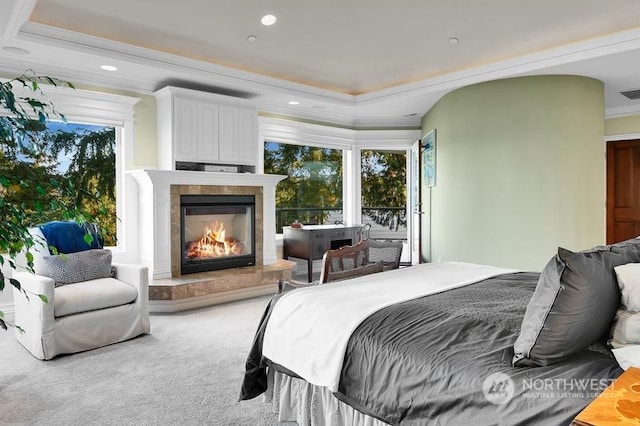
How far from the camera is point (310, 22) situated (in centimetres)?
358

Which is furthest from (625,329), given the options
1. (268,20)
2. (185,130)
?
(185,130)

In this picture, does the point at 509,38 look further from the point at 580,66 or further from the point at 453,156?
the point at 453,156

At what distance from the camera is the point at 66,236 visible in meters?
3.55

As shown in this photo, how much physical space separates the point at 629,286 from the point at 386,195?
5.88 meters

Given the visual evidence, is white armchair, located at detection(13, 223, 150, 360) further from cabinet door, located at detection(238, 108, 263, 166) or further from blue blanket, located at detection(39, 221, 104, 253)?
cabinet door, located at detection(238, 108, 263, 166)

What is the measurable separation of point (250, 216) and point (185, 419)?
10.5ft

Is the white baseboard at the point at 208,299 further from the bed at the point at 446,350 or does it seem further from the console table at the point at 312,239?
the bed at the point at 446,350

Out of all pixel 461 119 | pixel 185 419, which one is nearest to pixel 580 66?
pixel 461 119

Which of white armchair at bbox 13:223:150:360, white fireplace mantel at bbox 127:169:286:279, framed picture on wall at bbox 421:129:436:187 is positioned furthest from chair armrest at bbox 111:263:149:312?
framed picture on wall at bbox 421:129:436:187

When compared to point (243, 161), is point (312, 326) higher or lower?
lower

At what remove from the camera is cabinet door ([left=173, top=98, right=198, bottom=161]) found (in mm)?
4602

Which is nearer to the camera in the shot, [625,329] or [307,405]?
[625,329]

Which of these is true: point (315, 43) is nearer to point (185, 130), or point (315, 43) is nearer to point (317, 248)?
point (185, 130)

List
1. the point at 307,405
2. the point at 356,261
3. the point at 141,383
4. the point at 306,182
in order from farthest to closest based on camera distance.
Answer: the point at 306,182 → the point at 356,261 → the point at 141,383 → the point at 307,405
